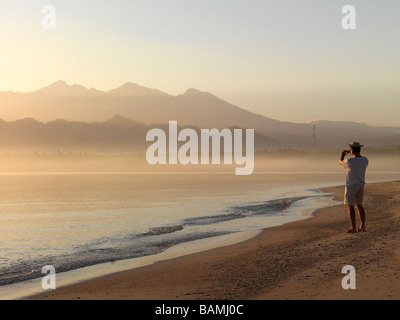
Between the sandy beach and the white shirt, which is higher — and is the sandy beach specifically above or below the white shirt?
below

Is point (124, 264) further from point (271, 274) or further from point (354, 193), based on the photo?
point (354, 193)

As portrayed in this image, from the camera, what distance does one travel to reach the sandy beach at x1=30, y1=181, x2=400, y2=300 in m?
7.76

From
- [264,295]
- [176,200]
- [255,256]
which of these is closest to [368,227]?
[255,256]

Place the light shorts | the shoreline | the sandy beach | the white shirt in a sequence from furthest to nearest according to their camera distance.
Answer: the light shorts
the white shirt
the shoreline
the sandy beach

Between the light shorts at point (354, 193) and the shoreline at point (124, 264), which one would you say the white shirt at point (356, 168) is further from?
the shoreline at point (124, 264)

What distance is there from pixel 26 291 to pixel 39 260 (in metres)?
3.12

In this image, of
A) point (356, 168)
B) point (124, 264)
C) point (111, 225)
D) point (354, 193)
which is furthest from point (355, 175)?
point (111, 225)

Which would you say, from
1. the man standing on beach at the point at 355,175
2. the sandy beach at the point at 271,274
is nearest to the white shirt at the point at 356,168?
the man standing on beach at the point at 355,175

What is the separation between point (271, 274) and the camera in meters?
9.01

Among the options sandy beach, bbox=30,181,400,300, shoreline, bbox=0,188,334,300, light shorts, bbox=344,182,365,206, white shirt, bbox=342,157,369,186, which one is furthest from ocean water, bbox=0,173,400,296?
white shirt, bbox=342,157,369,186

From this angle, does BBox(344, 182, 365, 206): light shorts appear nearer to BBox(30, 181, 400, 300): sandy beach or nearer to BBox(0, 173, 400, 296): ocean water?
BBox(30, 181, 400, 300): sandy beach

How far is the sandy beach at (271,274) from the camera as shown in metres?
7.76

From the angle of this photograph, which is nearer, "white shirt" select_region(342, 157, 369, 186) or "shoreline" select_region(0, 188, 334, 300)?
"shoreline" select_region(0, 188, 334, 300)
